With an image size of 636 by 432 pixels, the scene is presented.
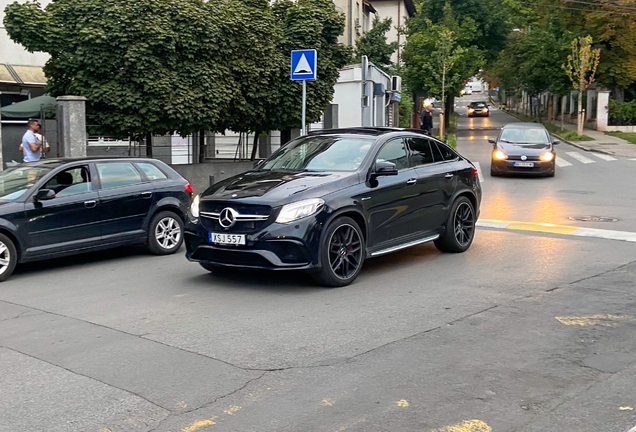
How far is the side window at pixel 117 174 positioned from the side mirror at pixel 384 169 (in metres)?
3.70

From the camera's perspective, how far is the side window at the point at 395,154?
8.99 m

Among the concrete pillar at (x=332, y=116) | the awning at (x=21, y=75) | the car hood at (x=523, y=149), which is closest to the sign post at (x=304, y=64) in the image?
the car hood at (x=523, y=149)

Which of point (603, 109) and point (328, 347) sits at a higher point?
point (603, 109)

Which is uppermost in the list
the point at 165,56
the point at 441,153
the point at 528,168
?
the point at 165,56

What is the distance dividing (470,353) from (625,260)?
474 centimetres

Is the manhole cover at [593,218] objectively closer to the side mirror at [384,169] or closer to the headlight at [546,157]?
the side mirror at [384,169]

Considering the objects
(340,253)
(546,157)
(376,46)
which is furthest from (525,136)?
(340,253)

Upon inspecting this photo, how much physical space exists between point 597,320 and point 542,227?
5.86 metres

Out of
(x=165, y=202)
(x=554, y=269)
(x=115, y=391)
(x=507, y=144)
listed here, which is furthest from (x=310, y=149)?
(x=507, y=144)

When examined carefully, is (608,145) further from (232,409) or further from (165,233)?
(232,409)

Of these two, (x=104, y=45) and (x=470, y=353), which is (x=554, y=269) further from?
(x=104, y=45)

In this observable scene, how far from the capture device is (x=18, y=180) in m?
9.53

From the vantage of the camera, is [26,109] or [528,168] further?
[528,168]

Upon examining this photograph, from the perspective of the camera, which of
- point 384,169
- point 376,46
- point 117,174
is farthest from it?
point 376,46
